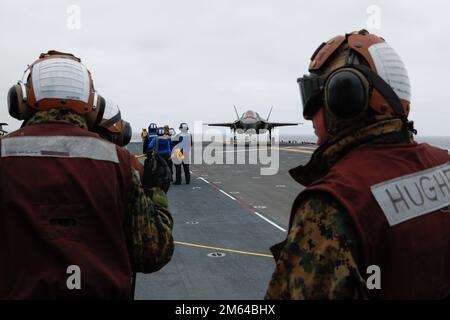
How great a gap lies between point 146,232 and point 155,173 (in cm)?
37

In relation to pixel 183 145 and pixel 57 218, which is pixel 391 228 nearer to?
pixel 57 218

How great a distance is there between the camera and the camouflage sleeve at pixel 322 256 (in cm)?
130

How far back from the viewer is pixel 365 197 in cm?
139

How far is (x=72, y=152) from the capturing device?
6.65ft

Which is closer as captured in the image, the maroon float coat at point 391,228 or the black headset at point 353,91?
the maroon float coat at point 391,228

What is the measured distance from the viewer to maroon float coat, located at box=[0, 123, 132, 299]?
189 cm

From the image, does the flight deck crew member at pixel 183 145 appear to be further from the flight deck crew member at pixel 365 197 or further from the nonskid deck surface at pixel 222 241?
the flight deck crew member at pixel 365 197

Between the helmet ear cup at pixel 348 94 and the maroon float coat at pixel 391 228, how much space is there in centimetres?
16

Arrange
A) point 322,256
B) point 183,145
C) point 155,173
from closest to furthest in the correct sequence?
point 322,256, point 155,173, point 183,145

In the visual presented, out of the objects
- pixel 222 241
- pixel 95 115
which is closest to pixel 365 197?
pixel 95 115

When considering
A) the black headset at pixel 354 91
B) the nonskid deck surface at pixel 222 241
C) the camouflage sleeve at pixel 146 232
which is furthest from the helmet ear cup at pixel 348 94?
the nonskid deck surface at pixel 222 241

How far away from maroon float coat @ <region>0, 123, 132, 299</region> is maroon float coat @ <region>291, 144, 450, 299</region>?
104 cm

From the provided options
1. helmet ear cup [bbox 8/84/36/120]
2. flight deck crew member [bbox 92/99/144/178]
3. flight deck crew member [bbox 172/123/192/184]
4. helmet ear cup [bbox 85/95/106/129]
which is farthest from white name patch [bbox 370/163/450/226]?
flight deck crew member [bbox 172/123/192/184]
